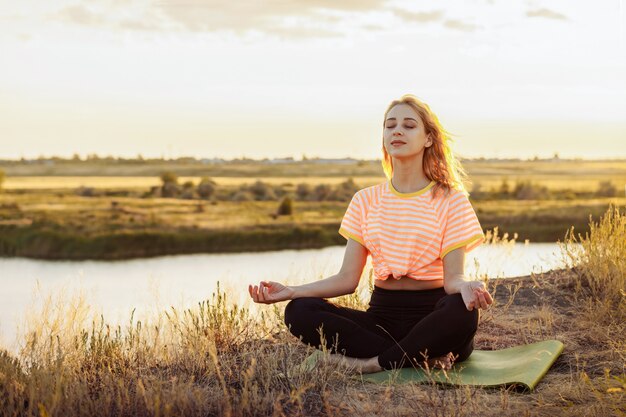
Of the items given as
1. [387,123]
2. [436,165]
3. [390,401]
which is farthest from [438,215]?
[390,401]

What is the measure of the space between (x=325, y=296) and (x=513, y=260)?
3564 millimetres

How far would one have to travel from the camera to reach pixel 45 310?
15.2ft

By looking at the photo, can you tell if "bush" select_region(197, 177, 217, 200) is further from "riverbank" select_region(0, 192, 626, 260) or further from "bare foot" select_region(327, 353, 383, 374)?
"bare foot" select_region(327, 353, 383, 374)

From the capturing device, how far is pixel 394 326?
4.20 metres

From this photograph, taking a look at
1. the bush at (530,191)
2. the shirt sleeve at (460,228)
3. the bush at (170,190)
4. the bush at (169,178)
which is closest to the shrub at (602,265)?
the shirt sleeve at (460,228)

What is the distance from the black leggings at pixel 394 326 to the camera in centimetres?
389

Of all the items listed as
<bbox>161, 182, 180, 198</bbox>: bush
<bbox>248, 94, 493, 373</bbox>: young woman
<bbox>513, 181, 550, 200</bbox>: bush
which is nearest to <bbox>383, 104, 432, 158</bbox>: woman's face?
<bbox>248, 94, 493, 373</bbox>: young woman

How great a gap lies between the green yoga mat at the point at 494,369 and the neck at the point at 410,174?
39.5 inches

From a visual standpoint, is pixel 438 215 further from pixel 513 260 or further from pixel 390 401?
pixel 513 260

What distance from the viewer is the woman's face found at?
416 centimetres

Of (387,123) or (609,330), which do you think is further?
(609,330)

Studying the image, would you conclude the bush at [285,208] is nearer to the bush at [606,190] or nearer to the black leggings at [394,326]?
the bush at [606,190]

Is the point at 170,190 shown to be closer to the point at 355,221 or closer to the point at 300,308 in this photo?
the point at 355,221

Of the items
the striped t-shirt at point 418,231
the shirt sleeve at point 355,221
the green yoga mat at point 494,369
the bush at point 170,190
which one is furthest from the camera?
the bush at point 170,190
